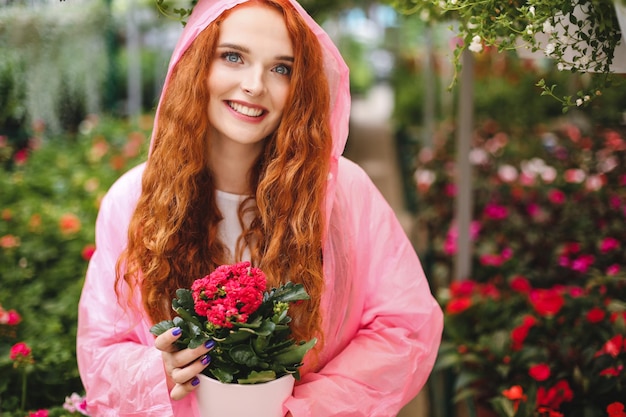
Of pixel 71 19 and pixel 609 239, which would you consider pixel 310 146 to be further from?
pixel 71 19

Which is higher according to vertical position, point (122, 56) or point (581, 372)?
point (122, 56)

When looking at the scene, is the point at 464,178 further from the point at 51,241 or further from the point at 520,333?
the point at 51,241

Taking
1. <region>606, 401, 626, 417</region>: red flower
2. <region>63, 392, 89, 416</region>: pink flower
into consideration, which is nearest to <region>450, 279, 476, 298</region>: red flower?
<region>606, 401, 626, 417</region>: red flower

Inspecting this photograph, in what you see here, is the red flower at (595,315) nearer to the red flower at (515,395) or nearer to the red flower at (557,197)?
the red flower at (515,395)

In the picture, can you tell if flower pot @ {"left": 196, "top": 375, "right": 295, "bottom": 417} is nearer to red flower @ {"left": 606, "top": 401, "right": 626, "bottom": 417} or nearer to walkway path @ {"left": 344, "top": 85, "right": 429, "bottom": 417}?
red flower @ {"left": 606, "top": 401, "right": 626, "bottom": 417}

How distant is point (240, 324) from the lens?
1149mm

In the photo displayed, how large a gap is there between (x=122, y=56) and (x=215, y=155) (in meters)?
7.34

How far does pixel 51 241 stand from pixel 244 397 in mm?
2126

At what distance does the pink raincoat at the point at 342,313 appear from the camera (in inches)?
57.4

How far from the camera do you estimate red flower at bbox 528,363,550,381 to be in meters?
2.14

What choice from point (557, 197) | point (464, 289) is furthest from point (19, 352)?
point (557, 197)

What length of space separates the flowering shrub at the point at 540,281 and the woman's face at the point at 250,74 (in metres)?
1.17

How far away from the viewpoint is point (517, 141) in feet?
20.1

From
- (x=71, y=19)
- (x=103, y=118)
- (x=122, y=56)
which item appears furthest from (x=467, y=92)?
(x=122, y=56)
